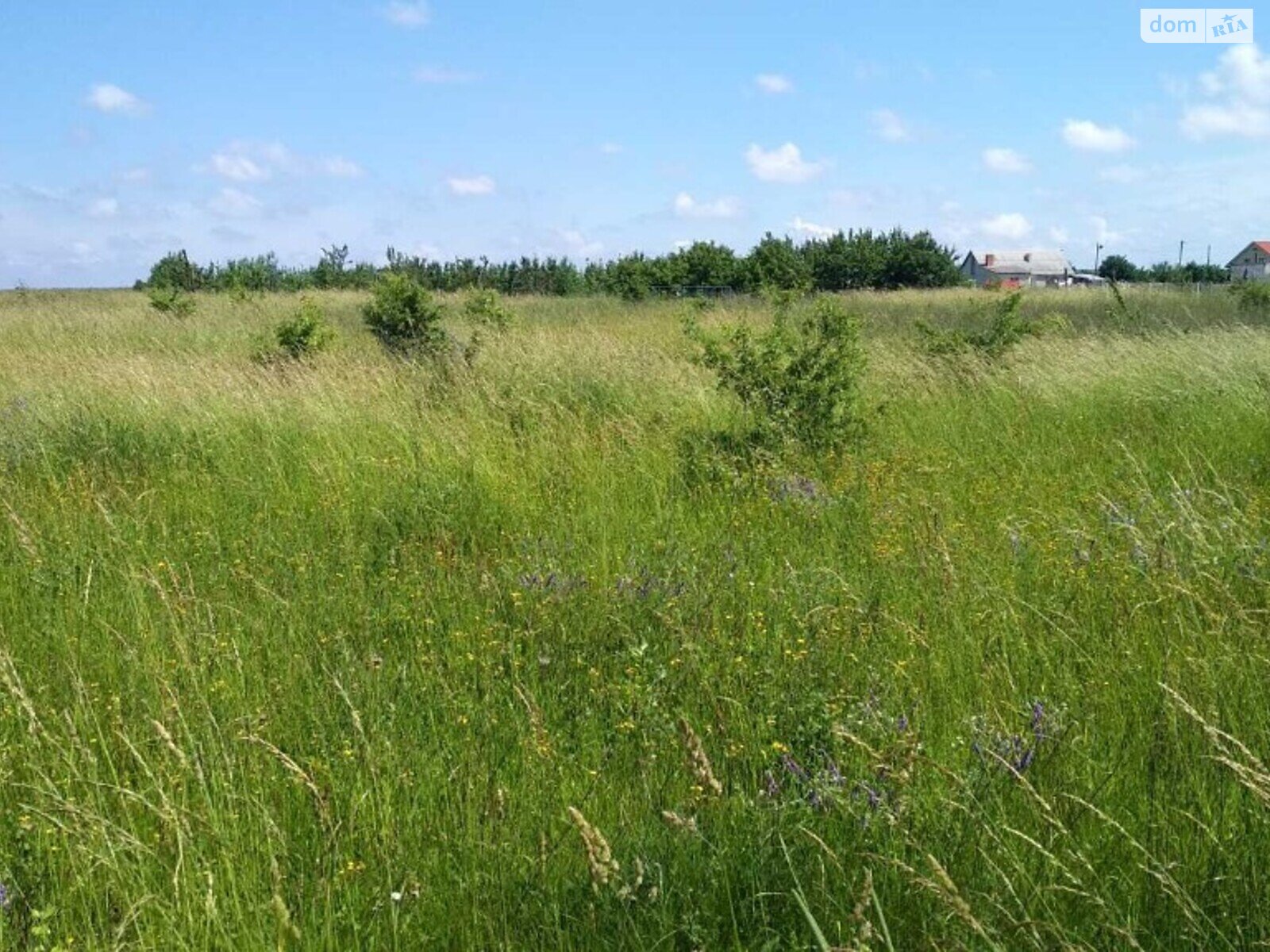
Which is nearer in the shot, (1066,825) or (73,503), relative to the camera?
(1066,825)

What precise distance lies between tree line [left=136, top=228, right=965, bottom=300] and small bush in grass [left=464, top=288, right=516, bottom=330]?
1269 cm

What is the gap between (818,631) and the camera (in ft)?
10.8

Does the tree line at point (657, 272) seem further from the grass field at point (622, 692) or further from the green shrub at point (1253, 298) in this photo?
the grass field at point (622, 692)

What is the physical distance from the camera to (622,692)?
291cm

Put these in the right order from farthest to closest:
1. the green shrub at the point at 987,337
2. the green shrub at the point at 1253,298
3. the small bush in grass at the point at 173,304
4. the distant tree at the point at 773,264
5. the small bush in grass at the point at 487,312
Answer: the distant tree at the point at 773,264 → the small bush in grass at the point at 173,304 → the green shrub at the point at 1253,298 → the small bush in grass at the point at 487,312 → the green shrub at the point at 987,337

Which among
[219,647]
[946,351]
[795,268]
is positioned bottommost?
[219,647]

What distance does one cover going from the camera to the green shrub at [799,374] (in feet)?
21.9

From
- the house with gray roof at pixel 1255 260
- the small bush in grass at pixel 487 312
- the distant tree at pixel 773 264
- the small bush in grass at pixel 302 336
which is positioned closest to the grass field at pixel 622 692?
the small bush in grass at pixel 302 336

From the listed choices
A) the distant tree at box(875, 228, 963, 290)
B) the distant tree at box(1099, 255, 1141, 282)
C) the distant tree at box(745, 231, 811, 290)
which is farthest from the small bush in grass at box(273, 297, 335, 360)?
the distant tree at box(1099, 255, 1141, 282)

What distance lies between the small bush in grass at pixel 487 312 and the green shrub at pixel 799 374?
8.69 m

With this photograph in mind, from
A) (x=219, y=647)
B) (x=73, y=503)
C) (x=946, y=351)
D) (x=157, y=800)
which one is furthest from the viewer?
(x=946, y=351)

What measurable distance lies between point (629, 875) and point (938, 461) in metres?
4.83

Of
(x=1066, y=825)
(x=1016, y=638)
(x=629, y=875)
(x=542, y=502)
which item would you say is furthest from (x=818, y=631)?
(x=542, y=502)

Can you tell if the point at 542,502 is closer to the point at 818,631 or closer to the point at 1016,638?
the point at 818,631
